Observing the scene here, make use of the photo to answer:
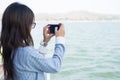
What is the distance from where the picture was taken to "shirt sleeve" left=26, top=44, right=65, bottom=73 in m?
1.02

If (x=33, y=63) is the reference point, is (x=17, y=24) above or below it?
above

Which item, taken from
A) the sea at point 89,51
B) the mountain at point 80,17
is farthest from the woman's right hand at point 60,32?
the mountain at point 80,17

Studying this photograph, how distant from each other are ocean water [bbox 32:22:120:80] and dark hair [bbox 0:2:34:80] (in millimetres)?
1496

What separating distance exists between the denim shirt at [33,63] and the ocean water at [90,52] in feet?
→ 4.91

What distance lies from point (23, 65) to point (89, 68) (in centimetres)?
317

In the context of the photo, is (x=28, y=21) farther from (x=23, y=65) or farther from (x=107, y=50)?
(x=107, y=50)

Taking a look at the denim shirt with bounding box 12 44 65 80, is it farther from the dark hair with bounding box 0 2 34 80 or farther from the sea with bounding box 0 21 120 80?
the sea with bounding box 0 21 120 80

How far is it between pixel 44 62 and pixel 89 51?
426cm

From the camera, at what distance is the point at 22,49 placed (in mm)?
1032

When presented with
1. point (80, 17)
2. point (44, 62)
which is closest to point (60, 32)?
point (44, 62)

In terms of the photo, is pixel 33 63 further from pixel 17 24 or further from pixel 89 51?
pixel 89 51

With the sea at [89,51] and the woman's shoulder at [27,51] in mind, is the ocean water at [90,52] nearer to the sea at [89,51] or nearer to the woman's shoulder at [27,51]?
the sea at [89,51]

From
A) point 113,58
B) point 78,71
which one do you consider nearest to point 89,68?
point 78,71

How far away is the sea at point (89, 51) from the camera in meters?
3.86
